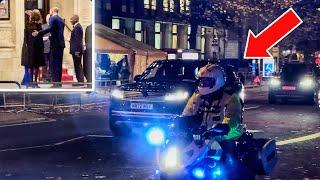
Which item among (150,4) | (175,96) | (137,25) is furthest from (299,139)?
(150,4)

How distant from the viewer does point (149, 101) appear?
41.8 feet

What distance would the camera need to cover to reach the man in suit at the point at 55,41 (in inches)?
680

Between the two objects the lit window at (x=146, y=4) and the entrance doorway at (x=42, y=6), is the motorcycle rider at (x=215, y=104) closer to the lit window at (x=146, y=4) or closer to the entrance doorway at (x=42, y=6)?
the entrance doorway at (x=42, y=6)

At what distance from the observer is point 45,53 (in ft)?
61.8

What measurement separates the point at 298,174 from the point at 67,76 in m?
12.0

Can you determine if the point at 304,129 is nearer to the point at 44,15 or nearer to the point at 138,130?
the point at 138,130

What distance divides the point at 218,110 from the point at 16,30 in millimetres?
18952

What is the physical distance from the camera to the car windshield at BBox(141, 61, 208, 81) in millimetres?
13773

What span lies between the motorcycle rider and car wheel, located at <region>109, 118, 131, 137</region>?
743 centimetres

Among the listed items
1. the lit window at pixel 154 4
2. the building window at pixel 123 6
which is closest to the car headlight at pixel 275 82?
the building window at pixel 123 6

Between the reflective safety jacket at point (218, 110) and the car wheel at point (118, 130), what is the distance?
7.43m

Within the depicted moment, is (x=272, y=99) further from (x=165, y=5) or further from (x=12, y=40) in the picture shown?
(x=165, y=5)

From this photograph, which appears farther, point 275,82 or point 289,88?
point 275,82

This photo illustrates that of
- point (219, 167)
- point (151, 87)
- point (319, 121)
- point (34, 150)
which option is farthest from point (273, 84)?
point (219, 167)
